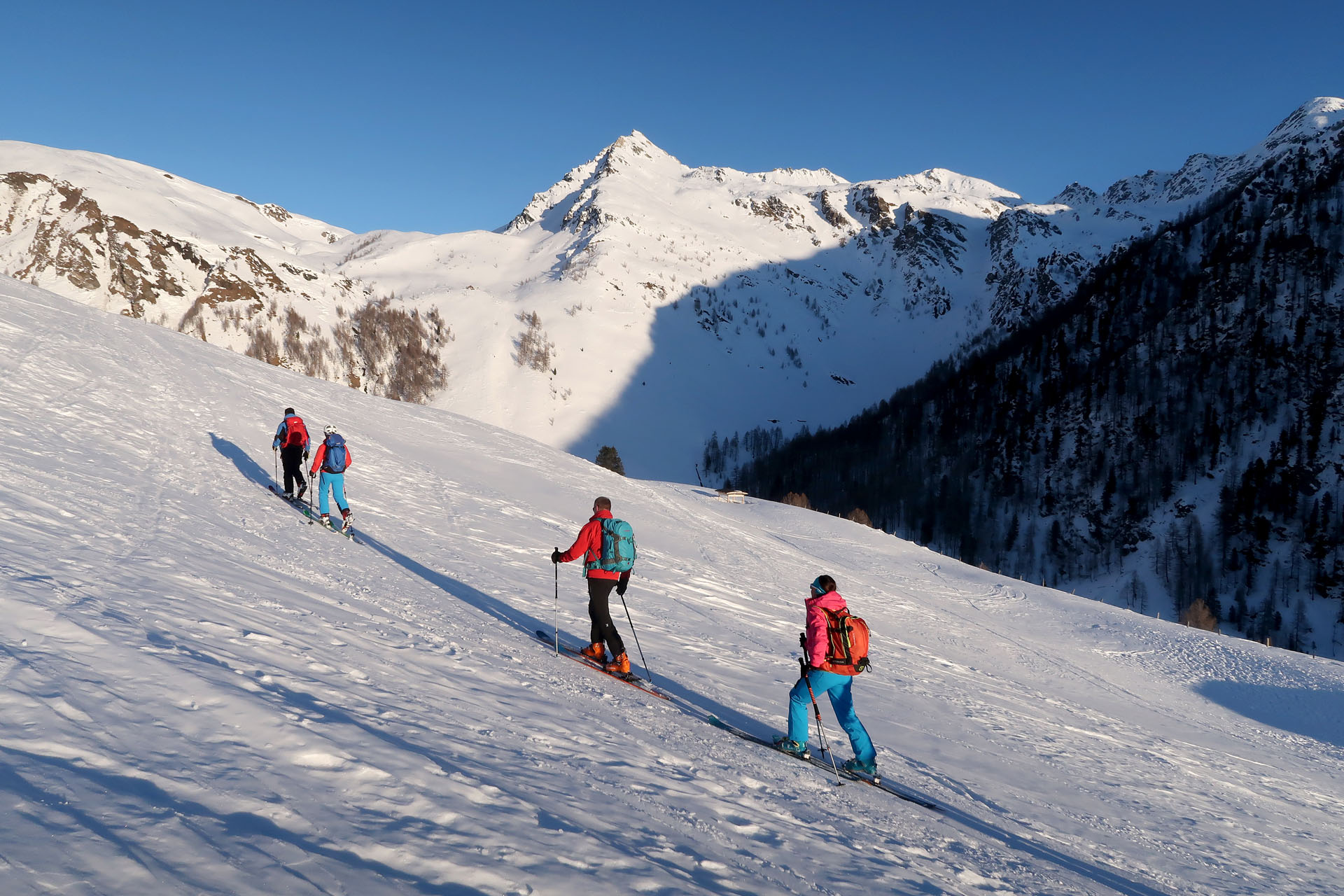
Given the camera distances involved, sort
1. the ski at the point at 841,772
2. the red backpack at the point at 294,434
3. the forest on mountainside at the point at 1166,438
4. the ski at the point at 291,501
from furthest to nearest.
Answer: the forest on mountainside at the point at 1166,438 < the red backpack at the point at 294,434 < the ski at the point at 291,501 < the ski at the point at 841,772

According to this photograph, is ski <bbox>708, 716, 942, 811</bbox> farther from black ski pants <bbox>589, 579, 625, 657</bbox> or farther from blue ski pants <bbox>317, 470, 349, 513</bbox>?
blue ski pants <bbox>317, 470, 349, 513</bbox>

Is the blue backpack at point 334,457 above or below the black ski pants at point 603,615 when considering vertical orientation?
above

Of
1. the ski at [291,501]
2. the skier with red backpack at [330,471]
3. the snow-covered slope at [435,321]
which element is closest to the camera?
the skier with red backpack at [330,471]

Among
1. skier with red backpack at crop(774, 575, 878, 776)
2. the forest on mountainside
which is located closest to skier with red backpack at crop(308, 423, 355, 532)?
skier with red backpack at crop(774, 575, 878, 776)

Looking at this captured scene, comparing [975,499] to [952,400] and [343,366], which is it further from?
[343,366]

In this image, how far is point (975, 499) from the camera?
128 m

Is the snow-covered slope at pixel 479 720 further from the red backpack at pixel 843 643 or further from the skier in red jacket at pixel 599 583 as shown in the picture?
the red backpack at pixel 843 643

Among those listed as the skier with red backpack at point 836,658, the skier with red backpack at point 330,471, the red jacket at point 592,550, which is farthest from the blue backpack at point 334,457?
the skier with red backpack at point 836,658

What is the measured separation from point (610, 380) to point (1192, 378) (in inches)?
4187

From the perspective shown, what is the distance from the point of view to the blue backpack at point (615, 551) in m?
8.93

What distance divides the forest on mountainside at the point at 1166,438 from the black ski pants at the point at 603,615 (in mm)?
103710

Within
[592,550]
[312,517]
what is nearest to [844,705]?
[592,550]

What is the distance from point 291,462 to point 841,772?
12506 millimetres

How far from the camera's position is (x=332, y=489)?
45.8 feet
